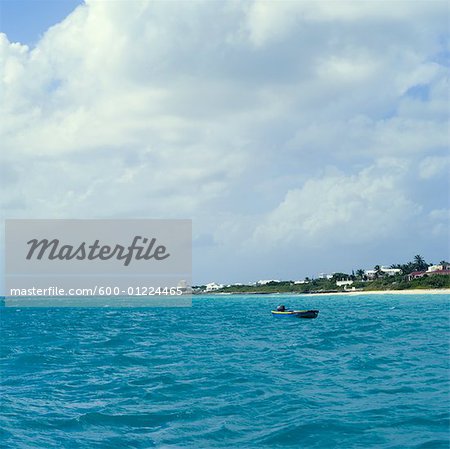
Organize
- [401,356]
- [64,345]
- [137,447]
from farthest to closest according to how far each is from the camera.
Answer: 1. [64,345]
2. [401,356]
3. [137,447]

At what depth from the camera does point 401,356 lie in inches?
1214

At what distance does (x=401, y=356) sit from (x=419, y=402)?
12.0 m

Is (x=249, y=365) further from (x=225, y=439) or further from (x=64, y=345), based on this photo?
(x=64, y=345)

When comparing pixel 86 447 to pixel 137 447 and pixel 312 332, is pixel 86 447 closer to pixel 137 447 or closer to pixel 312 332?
pixel 137 447

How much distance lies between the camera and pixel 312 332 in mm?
50000

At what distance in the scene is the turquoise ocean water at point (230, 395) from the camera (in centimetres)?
1616

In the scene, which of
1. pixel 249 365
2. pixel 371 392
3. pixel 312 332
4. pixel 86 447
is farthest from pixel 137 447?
pixel 312 332

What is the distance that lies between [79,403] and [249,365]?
10.9m

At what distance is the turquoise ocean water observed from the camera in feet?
53.0

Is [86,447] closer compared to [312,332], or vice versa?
[86,447]

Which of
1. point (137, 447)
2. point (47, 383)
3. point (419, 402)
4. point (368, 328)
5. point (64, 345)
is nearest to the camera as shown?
point (137, 447)

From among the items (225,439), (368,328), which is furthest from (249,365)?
(368,328)

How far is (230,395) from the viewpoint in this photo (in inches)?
844

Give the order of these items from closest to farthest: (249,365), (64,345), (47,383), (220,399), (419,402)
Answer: (419,402), (220,399), (47,383), (249,365), (64,345)
